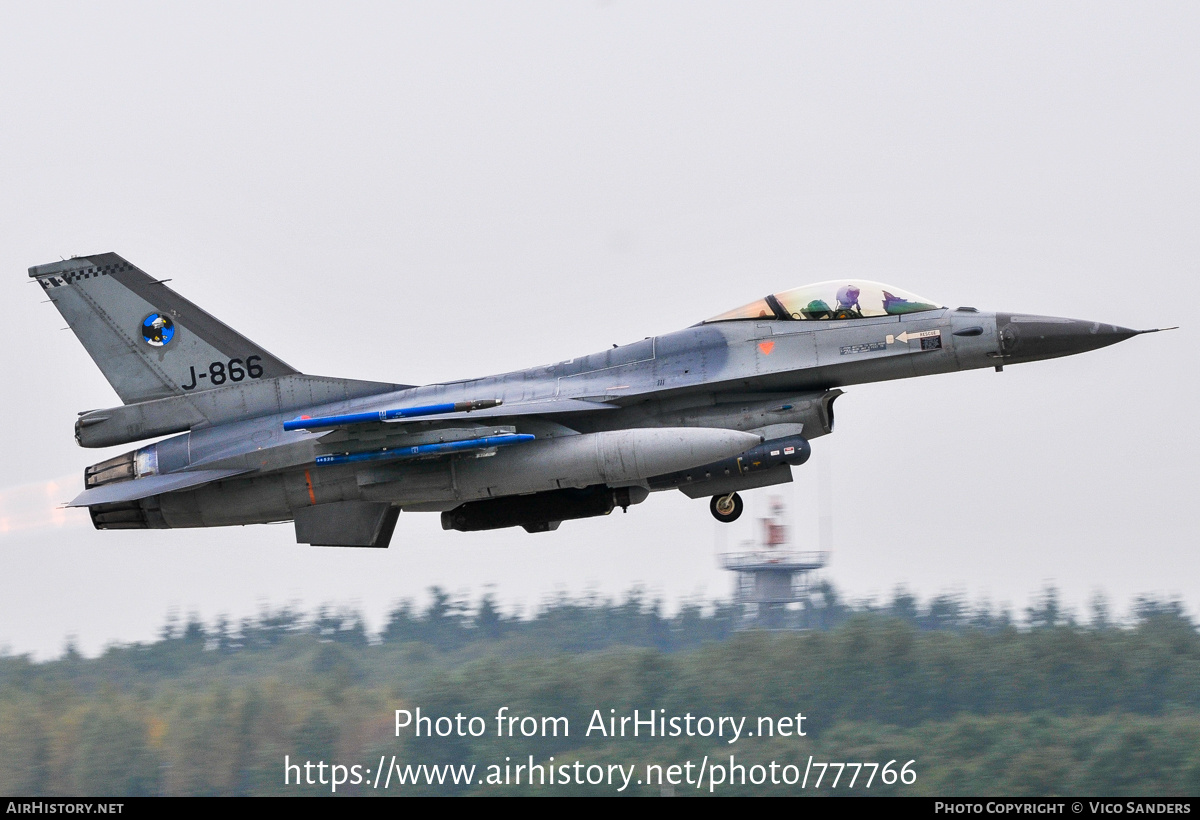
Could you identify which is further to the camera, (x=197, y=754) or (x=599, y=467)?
(x=197, y=754)

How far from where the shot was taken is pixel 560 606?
58.5 metres

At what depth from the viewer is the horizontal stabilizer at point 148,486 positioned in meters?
18.9

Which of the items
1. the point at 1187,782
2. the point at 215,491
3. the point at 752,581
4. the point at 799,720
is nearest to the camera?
the point at 215,491

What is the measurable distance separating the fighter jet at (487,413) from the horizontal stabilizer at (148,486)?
0.03 metres

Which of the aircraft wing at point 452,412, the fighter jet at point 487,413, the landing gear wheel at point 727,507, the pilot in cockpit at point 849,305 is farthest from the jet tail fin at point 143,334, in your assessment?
the pilot in cockpit at point 849,305

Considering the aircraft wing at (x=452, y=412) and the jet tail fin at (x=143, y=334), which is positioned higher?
the jet tail fin at (x=143, y=334)

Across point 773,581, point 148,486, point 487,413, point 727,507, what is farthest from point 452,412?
point 773,581

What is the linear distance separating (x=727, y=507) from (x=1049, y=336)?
437 cm

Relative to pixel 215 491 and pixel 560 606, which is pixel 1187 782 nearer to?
pixel 560 606

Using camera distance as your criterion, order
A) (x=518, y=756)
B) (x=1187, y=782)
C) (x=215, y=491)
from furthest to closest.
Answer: (x=518, y=756), (x=1187, y=782), (x=215, y=491)

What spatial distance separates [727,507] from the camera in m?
19.0

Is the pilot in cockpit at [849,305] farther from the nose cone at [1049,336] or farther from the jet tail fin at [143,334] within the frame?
the jet tail fin at [143,334]

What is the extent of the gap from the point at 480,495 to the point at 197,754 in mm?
27511

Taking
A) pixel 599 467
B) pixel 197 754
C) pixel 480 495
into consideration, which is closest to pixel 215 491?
pixel 480 495
